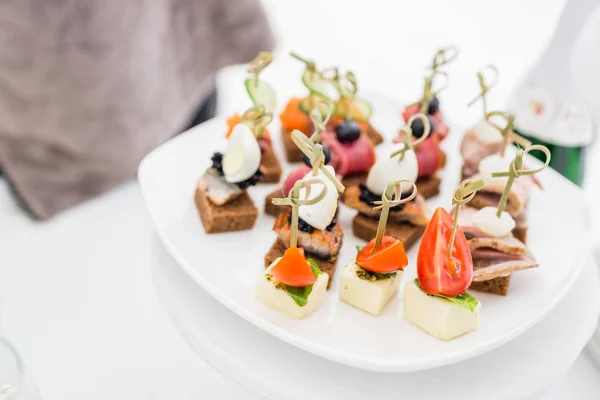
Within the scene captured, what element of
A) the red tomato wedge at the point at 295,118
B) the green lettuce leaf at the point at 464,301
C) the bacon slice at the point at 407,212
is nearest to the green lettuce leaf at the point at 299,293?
the green lettuce leaf at the point at 464,301

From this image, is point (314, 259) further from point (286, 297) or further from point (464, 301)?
point (464, 301)

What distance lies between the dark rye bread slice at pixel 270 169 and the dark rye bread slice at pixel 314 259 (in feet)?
0.96

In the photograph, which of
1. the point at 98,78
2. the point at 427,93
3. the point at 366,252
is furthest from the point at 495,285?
the point at 98,78

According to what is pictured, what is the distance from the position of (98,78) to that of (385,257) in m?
1.02

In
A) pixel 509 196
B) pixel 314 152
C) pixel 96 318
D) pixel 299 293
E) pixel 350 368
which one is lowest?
pixel 96 318

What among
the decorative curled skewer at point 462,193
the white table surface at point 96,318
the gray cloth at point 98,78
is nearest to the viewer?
the decorative curled skewer at point 462,193

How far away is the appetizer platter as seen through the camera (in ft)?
3.82

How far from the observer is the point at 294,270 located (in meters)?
1.18

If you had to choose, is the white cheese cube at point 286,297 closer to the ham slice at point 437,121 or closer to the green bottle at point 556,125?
the ham slice at point 437,121

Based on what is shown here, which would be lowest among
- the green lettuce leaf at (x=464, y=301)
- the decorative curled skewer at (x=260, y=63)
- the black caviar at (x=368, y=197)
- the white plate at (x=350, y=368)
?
the white plate at (x=350, y=368)

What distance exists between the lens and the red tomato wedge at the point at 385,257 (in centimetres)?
121

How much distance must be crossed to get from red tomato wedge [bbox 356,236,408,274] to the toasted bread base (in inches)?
7.4

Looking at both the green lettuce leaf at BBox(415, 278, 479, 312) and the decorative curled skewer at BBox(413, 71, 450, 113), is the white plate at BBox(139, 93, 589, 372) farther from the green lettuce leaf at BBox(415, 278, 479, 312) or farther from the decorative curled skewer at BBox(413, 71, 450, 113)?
the decorative curled skewer at BBox(413, 71, 450, 113)

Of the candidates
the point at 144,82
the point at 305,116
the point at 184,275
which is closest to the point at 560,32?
the point at 305,116
